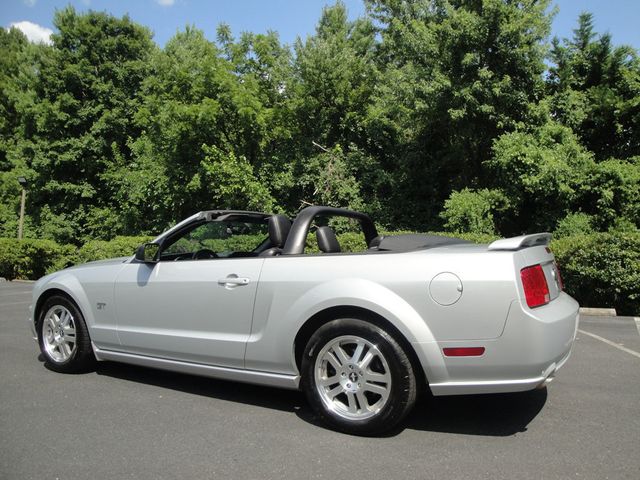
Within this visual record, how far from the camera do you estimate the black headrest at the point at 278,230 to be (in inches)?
160

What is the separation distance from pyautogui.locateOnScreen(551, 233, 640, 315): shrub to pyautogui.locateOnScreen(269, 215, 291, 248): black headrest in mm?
7258

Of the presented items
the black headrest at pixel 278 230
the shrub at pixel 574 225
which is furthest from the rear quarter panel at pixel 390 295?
the shrub at pixel 574 225

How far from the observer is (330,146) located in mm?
19797

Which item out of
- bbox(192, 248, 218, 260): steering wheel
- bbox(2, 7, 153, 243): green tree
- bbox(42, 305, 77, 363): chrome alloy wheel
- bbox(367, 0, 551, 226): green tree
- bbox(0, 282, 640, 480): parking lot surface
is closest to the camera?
bbox(0, 282, 640, 480): parking lot surface

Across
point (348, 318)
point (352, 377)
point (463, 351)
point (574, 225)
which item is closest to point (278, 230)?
point (348, 318)

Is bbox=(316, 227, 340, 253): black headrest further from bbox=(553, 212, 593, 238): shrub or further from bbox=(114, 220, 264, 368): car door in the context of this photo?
bbox=(553, 212, 593, 238): shrub

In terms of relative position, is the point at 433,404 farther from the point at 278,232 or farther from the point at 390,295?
the point at 278,232

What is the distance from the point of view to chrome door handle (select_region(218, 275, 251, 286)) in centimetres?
374

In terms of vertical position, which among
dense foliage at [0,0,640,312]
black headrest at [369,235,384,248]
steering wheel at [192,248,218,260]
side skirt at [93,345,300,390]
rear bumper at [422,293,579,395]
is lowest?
side skirt at [93,345,300,390]

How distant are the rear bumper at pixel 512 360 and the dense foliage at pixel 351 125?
1142cm

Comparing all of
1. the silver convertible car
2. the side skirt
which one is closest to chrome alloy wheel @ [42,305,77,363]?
the silver convertible car

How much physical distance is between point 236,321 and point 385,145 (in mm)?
16118

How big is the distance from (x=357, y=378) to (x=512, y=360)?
3.16ft

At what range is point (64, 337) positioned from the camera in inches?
188
